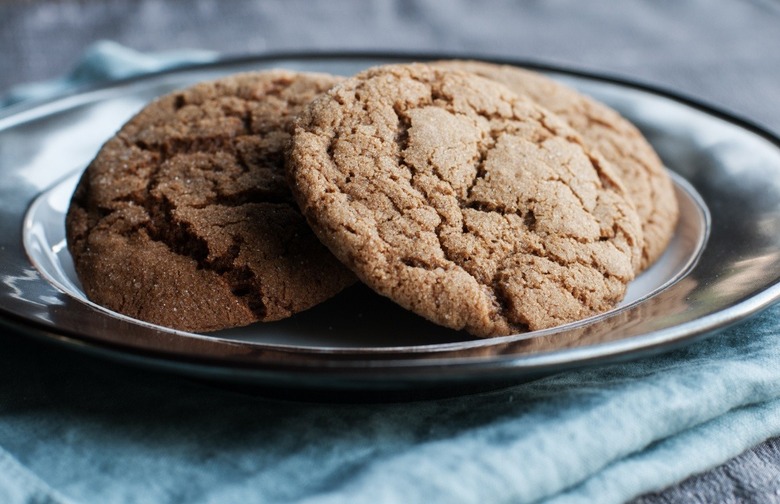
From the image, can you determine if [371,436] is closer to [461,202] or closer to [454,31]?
[461,202]

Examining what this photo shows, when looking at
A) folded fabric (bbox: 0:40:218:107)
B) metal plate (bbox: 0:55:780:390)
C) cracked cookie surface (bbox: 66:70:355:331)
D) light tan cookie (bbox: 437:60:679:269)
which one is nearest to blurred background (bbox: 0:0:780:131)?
folded fabric (bbox: 0:40:218:107)

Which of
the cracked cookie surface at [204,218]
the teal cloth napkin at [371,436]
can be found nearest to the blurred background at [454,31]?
the cracked cookie surface at [204,218]

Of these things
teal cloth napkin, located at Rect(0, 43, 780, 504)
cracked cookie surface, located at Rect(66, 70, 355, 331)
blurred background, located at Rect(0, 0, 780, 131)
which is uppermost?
cracked cookie surface, located at Rect(66, 70, 355, 331)

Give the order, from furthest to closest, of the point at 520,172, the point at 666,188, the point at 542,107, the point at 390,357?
the point at 666,188, the point at 542,107, the point at 520,172, the point at 390,357

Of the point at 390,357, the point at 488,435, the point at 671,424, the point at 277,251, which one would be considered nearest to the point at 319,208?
the point at 277,251

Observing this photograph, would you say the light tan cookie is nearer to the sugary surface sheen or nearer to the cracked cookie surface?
the sugary surface sheen

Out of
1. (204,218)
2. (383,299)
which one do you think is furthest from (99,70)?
(383,299)

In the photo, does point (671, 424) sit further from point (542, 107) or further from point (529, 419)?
point (542, 107)
